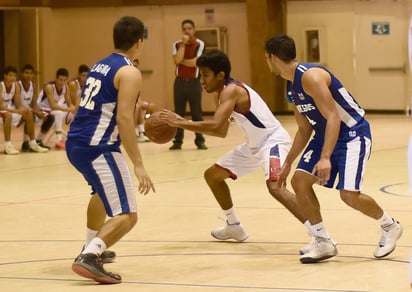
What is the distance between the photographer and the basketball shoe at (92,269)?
5.80 meters

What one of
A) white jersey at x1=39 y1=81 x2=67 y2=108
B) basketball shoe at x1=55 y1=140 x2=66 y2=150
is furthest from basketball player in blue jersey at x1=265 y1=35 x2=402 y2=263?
white jersey at x1=39 y1=81 x2=67 y2=108

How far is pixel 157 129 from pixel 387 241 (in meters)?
1.79

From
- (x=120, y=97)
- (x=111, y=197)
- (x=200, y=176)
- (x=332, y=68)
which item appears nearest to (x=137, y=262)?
(x=111, y=197)

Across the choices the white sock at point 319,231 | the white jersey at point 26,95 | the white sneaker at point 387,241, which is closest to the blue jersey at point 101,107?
the white sock at point 319,231

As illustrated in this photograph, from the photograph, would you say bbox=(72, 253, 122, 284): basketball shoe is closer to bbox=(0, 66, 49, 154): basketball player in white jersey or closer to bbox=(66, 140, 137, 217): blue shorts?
bbox=(66, 140, 137, 217): blue shorts

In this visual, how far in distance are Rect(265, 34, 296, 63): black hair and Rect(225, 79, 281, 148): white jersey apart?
77 cm

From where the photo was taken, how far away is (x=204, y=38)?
21.6m

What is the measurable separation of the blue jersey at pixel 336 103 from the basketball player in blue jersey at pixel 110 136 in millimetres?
1065

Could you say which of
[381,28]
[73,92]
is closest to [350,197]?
[73,92]

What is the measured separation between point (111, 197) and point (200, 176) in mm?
5371

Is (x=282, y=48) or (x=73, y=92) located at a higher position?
(x=282, y=48)

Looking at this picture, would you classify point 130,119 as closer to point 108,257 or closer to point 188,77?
point 108,257

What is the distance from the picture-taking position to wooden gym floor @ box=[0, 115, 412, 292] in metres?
5.88

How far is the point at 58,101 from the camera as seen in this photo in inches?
614
